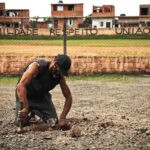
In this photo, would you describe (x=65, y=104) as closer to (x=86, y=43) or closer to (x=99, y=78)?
(x=99, y=78)

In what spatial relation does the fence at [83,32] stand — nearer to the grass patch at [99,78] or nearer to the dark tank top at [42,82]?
the grass patch at [99,78]

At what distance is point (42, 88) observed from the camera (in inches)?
301

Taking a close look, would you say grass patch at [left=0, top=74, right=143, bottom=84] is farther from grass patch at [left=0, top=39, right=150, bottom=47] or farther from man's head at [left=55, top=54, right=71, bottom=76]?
man's head at [left=55, top=54, right=71, bottom=76]

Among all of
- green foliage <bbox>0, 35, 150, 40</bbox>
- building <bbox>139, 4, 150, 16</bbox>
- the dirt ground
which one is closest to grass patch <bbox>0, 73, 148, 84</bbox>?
the dirt ground

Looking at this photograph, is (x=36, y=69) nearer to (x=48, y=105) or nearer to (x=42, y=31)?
(x=48, y=105)

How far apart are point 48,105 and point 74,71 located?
7.23 m

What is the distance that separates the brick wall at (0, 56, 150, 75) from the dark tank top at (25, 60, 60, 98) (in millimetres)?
7214

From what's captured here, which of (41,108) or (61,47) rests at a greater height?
(41,108)

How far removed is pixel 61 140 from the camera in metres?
6.82

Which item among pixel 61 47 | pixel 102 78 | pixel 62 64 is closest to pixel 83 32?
pixel 61 47

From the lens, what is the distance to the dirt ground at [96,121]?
6.61 meters

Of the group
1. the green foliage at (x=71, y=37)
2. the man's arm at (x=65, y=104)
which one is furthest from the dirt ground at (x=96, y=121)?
the green foliage at (x=71, y=37)

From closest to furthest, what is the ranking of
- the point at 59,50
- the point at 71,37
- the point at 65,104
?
the point at 65,104 < the point at 71,37 < the point at 59,50

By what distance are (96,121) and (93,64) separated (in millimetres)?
6875
